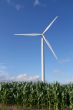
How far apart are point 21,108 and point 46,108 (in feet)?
8.58

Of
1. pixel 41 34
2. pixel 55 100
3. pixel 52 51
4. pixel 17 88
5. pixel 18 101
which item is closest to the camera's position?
pixel 55 100

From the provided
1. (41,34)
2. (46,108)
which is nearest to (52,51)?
(41,34)

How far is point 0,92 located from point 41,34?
39.1 feet

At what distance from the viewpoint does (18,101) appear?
115 ft

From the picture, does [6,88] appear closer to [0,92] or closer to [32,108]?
[0,92]

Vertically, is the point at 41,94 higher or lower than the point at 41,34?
lower

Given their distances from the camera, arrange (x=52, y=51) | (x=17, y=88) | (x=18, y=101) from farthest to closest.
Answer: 1. (x=52, y=51)
2. (x=17, y=88)
3. (x=18, y=101)

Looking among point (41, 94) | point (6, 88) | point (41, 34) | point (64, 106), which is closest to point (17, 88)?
point (6, 88)

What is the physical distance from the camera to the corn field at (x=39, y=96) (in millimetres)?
32469

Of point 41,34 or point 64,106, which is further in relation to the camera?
point 41,34

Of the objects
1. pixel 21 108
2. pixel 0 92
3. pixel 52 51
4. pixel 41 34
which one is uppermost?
pixel 41 34

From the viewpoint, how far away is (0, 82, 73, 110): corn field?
32.5 meters

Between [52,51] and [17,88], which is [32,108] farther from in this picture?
[52,51]

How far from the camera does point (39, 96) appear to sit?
33656 millimetres
